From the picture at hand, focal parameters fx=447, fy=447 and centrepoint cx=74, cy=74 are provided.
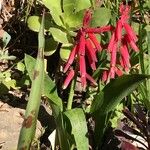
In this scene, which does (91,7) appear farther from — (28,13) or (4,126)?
(4,126)

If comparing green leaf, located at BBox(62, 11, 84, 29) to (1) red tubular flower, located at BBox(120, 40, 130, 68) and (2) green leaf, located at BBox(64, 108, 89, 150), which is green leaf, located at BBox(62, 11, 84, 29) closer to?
(1) red tubular flower, located at BBox(120, 40, 130, 68)

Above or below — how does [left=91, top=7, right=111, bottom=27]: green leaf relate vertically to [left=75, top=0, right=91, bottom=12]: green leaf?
below

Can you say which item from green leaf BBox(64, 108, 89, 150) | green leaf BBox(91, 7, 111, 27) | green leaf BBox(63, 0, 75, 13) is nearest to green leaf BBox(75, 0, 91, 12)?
green leaf BBox(63, 0, 75, 13)

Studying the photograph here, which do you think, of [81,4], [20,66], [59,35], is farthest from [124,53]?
[20,66]

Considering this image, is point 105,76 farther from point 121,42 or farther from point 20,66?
point 20,66

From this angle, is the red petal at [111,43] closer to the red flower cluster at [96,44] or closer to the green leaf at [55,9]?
the red flower cluster at [96,44]

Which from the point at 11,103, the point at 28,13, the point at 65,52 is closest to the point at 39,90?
the point at 65,52
